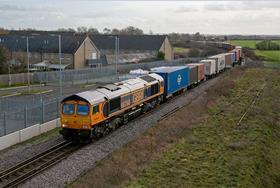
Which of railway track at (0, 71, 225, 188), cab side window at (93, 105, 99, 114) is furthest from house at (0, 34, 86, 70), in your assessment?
railway track at (0, 71, 225, 188)

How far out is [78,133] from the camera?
25391 mm

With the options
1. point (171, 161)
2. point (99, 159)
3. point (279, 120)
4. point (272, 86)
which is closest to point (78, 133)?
point (99, 159)

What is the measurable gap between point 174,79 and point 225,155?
793 inches

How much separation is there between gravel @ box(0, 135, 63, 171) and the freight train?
1486mm

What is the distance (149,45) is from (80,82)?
43.7 m

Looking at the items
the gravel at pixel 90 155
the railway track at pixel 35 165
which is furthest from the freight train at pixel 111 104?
the railway track at pixel 35 165

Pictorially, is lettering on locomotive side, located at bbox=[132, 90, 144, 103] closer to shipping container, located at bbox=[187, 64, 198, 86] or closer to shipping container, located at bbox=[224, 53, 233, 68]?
shipping container, located at bbox=[187, 64, 198, 86]

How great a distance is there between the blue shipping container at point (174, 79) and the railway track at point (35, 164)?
17.0 meters

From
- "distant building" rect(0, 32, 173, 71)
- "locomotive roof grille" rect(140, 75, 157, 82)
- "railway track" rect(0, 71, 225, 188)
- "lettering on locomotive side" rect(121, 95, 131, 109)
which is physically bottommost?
"railway track" rect(0, 71, 225, 188)

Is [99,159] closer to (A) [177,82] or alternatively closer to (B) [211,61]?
(A) [177,82]

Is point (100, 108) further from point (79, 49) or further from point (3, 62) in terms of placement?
point (79, 49)

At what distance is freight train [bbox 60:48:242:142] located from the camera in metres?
25.3

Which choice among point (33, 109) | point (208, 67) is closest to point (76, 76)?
point (208, 67)

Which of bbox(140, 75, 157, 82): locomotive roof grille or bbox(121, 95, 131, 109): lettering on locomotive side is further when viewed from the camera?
bbox(140, 75, 157, 82): locomotive roof grille
